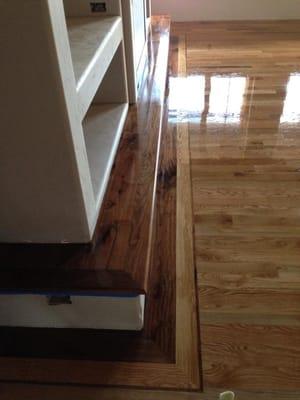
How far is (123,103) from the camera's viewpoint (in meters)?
1.50

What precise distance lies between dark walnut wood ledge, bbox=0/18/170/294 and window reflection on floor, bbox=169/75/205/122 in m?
0.86

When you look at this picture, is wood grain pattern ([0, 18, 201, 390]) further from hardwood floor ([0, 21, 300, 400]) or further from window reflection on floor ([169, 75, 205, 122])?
window reflection on floor ([169, 75, 205, 122])

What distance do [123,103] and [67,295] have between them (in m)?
0.98

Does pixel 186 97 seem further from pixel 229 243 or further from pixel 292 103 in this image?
pixel 229 243

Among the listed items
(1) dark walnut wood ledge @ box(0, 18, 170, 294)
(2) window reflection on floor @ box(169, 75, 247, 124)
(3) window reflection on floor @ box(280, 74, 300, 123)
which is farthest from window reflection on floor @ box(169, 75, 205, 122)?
(1) dark walnut wood ledge @ box(0, 18, 170, 294)

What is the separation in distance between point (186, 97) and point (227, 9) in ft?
8.34

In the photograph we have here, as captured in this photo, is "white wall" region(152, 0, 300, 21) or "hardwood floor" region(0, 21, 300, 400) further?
"white wall" region(152, 0, 300, 21)

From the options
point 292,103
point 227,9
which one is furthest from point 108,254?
point 227,9

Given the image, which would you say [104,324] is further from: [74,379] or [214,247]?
[214,247]

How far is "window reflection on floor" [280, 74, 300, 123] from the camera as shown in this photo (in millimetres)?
1906

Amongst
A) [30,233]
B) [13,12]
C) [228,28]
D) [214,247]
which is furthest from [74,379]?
[228,28]

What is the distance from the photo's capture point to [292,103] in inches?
81.1

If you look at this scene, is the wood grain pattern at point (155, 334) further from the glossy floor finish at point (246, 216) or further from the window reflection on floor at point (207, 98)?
the window reflection on floor at point (207, 98)

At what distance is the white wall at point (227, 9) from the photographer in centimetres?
388
